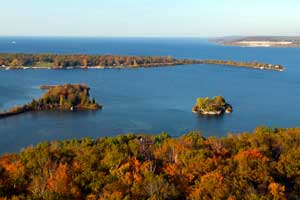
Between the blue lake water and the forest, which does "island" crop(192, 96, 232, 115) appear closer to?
the blue lake water

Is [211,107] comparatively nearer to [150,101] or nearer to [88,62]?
[150,101]

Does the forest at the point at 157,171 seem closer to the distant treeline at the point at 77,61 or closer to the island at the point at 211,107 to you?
the island at the point at 211,107

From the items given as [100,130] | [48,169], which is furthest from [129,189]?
[100,130]

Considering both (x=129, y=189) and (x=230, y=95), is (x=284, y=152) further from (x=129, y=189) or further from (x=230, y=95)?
(x=230, y=95)

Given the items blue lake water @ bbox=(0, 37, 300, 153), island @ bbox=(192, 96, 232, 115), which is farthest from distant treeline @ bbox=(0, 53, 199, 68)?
island @ bbox=(192, 96, 232, 115)

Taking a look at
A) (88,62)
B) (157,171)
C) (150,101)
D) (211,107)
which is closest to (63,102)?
(150,101)

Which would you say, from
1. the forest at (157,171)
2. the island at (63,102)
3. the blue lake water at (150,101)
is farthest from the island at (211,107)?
the forest at (157,171)
